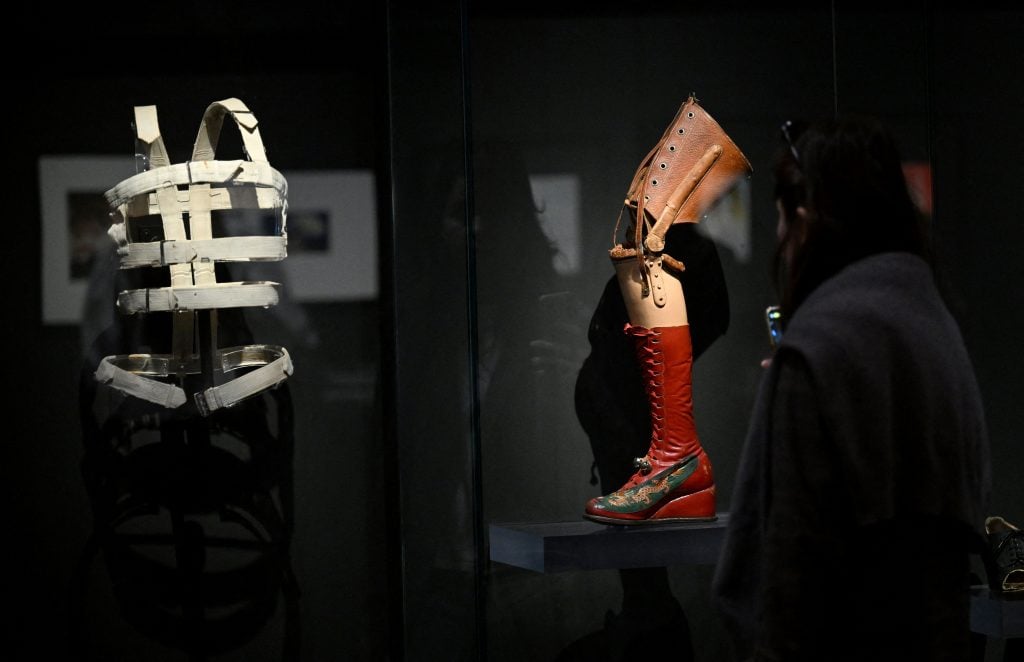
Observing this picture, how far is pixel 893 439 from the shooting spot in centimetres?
144

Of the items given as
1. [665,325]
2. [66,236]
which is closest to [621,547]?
[665,325]

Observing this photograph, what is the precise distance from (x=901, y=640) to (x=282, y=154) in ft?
6.63

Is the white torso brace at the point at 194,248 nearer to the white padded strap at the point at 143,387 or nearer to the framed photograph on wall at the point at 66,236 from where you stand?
the white padded strap at the point at 143,387

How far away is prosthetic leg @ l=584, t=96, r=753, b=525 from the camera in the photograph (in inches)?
103

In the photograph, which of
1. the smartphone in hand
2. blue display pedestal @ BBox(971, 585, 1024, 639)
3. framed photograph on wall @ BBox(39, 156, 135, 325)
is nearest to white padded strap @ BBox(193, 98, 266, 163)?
framed photograph on wall @ BBox(39, 156, 135, 325)

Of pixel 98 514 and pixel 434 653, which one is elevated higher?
pixel 98 514

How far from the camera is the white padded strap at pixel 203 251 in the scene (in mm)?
2535

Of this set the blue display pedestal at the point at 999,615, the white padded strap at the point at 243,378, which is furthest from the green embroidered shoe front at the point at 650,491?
the white padded strap at the point at 243,378

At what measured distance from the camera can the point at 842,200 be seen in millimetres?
1495

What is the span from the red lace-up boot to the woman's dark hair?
1.09 metres

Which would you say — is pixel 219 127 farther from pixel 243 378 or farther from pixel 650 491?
pixel 650 491

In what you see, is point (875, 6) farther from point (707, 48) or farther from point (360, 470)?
point (360, 470)

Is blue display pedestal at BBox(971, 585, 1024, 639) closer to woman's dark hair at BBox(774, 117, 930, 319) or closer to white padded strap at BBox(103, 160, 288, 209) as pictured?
woman's dark hair at BBox(774, 117, 930, 319)

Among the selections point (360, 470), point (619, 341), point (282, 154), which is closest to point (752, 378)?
point (619, 341)
